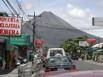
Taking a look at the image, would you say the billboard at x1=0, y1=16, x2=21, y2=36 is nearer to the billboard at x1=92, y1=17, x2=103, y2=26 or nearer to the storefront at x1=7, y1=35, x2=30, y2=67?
the storefront at x1=7, y1=35, x2=30, y2=67

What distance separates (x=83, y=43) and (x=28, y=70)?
133m

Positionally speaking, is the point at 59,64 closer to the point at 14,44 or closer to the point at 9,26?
the point at 9,26

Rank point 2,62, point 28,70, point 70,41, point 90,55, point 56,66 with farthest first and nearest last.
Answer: point 70,41, point 90,55, point 2,62, point 56,66, point 28,70

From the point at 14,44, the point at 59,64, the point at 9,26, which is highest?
the point at 9,26

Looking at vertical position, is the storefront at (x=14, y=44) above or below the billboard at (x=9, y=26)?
below

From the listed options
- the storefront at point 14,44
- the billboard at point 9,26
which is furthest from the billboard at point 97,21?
the billboard at point 9,26

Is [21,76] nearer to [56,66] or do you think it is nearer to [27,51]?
[56,66]

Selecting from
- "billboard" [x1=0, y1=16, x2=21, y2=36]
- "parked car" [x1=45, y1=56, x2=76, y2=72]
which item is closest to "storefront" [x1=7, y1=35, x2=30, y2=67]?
"billboard" [x1=0, y1=16, x2=21, y2=36]

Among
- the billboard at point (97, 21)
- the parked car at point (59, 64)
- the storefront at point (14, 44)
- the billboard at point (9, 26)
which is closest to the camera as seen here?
the parked car at point (59, 64)

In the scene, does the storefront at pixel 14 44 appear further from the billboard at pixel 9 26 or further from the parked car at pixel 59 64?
the parked car at pixel 59 64

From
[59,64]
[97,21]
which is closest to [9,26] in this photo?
→ [59,64]

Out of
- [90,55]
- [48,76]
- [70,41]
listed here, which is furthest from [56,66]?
[70,41]

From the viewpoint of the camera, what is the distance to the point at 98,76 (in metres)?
4.86

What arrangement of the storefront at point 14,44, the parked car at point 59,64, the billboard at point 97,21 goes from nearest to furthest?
1. the parked car at point 59,64
2. the storefront at point 14,44
3. the billboard at point 97,21
